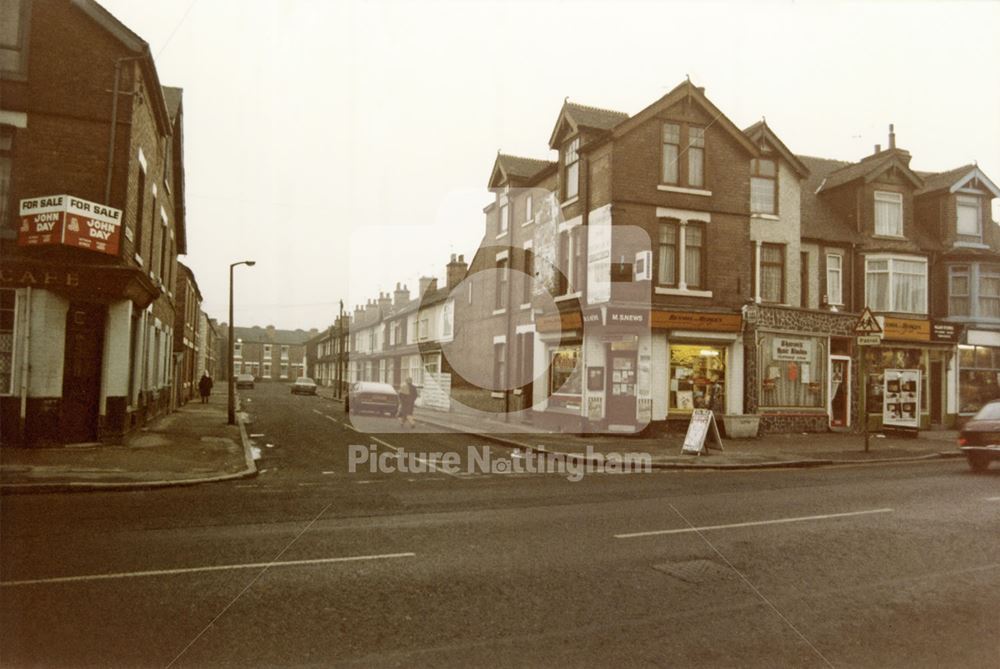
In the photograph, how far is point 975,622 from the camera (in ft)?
17.5

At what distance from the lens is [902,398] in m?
22.8

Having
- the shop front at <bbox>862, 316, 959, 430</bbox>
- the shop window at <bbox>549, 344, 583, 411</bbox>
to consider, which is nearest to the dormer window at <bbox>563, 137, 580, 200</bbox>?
the shop window at <bbox>549, 344, 583, 411</bbox>

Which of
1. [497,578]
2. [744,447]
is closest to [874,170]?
[744,447]

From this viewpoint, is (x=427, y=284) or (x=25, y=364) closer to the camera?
(x=25, y=364)

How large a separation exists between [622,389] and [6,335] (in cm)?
1655

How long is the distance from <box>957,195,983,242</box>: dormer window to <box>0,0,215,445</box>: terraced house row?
97.2ft

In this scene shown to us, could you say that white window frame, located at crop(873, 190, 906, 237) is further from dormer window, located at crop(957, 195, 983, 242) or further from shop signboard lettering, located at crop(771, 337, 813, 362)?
shop signboard lettering, located at crop(771, 337, 813, 362)

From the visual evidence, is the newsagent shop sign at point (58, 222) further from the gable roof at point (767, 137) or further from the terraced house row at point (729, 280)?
the gable roof at point (767, 137)

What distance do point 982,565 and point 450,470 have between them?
9.58 meters

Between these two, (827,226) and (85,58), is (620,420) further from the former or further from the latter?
(85,58)

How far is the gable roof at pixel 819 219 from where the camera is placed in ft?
84.8

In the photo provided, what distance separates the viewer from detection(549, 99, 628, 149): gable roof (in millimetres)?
23859

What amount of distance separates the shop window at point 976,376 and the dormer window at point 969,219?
4587mm

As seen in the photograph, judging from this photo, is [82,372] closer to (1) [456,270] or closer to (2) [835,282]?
(2) [835,282]
